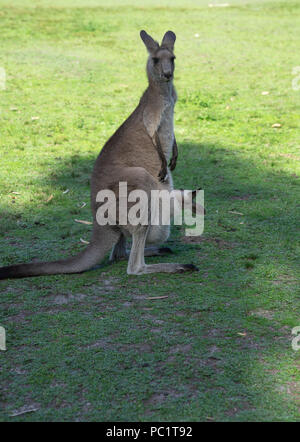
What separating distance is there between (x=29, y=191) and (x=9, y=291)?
162 cm

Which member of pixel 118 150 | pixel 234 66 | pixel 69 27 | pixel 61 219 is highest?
pixel 69 27

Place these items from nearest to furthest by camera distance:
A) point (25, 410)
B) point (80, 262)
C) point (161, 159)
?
1. point (25, 410)
2. point (80, 262)
3. point (161, 159)

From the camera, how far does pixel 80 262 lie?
2984 mm

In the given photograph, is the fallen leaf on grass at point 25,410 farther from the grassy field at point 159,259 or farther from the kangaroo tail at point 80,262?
the kangaroo tail at point 80,262

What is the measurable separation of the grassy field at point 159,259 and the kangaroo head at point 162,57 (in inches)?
39.9

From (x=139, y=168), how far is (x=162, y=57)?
0.58 m

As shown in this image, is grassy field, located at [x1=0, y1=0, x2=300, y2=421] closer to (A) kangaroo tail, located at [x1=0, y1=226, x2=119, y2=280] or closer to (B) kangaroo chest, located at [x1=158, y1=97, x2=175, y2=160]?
(A) kangaroo tail, located at [x1=0, y1=226, x2=119, y2=280]

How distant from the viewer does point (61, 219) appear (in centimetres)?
391

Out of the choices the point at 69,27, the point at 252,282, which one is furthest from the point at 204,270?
the point at 69,27

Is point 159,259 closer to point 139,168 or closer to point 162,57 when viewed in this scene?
point 139,168

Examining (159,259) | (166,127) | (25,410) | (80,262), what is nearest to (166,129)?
(166,127)

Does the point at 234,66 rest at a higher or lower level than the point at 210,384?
higher

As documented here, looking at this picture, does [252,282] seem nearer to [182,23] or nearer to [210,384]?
[210,384]

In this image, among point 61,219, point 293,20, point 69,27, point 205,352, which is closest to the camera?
point 205,352
